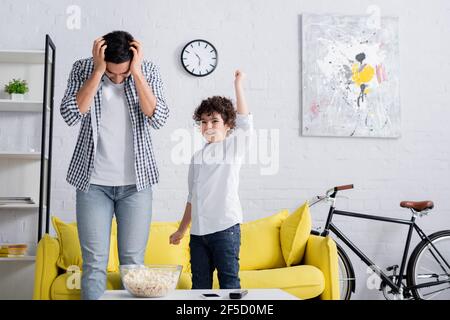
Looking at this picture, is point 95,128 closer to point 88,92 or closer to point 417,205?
point 88,92

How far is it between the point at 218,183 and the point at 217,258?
275 mm

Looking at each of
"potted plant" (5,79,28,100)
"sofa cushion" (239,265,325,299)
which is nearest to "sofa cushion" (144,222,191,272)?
"sofa cushion" (239,265,325,299)

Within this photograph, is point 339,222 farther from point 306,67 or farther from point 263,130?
point 306,67

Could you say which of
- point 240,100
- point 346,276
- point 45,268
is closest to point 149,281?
point 240,100

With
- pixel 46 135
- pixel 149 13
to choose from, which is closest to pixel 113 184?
pixel 46 135

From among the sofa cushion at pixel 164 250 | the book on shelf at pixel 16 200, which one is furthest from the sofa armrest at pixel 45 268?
the book on shelf at pixel 16 200

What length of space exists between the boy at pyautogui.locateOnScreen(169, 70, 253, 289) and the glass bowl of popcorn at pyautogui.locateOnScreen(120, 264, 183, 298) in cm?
34

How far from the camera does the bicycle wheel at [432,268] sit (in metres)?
3.36

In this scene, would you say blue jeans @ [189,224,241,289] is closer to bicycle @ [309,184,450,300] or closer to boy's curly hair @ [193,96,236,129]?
boy's curly hair @ [193,96,236,129]

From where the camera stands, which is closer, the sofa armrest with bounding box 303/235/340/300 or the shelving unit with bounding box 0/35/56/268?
the sofa armrest with bounding box 303/235/340/300

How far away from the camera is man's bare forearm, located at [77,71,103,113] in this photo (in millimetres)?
1847

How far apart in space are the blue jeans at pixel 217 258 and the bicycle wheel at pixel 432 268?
5.70ft

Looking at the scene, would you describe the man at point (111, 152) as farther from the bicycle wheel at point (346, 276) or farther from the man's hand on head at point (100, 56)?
the bicycle wheel at point (346, 276)

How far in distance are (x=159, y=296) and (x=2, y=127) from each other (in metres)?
2.27
